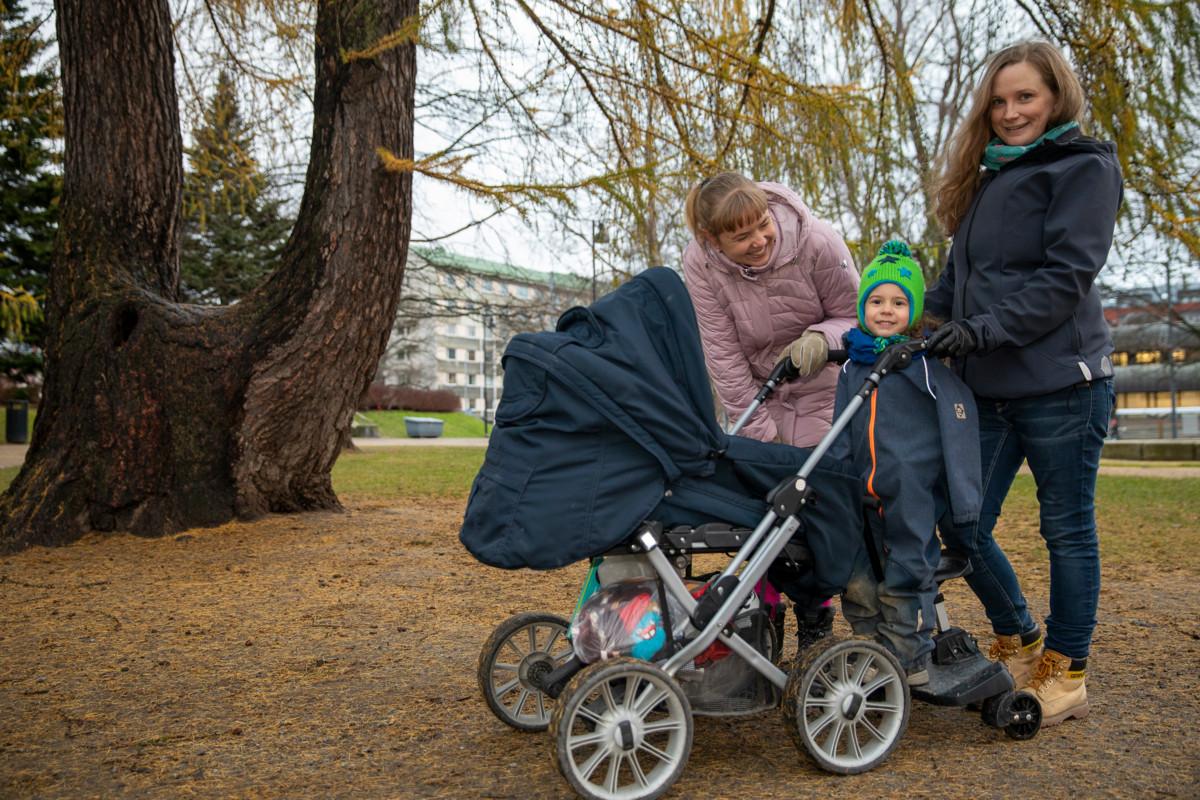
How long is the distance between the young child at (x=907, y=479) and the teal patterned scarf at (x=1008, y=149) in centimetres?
43

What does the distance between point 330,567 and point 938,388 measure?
3856 millimetres

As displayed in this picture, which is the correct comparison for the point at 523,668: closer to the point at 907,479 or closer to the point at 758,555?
the point at 758,555

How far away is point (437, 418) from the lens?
38812 mm

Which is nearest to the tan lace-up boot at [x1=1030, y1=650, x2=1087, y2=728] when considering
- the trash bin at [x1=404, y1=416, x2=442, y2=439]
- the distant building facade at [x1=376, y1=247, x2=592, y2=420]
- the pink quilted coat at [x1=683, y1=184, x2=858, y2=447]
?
the pink quilted coat at [x1=683, y1=184, x2=858, y2=447]

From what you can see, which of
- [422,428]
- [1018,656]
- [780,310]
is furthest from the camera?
[422,428]

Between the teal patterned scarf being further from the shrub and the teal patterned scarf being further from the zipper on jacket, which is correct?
the shrub

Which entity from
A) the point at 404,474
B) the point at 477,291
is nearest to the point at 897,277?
the point at 404,474

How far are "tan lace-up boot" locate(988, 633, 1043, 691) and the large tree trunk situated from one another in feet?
14.9

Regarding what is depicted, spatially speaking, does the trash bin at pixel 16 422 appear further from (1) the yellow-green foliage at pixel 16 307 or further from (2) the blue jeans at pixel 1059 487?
(2) the blue jeans at pixel 1059 487

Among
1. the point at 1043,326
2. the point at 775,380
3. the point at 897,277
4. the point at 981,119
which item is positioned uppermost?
the point at 981,119

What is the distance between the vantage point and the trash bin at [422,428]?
95.9ft

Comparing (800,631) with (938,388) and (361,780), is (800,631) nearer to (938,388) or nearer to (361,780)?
(938,388)

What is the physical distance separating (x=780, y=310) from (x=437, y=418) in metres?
36.3

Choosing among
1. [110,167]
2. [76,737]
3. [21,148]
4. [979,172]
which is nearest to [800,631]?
[979,172]
